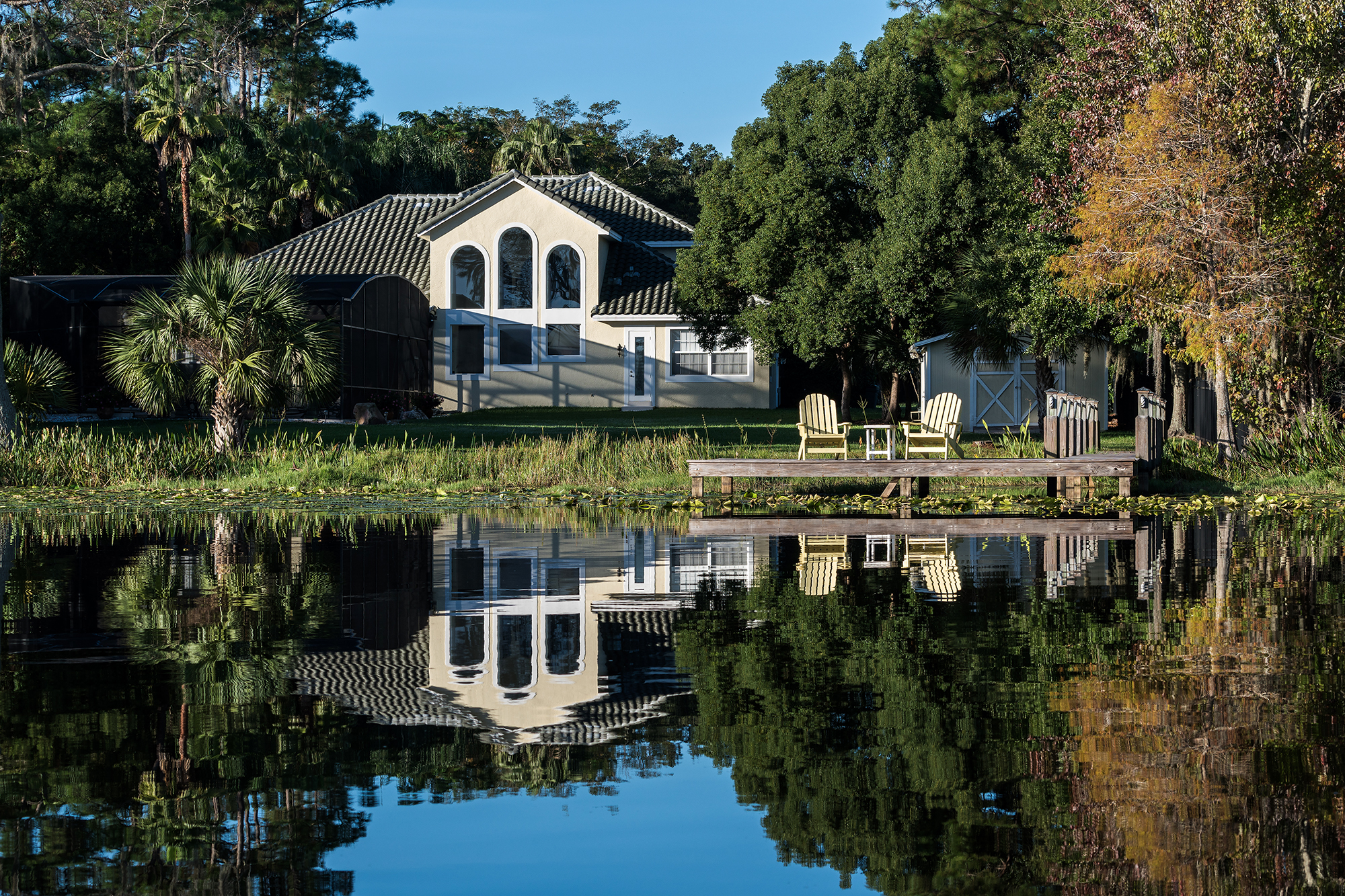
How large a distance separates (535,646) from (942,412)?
12.8 meters

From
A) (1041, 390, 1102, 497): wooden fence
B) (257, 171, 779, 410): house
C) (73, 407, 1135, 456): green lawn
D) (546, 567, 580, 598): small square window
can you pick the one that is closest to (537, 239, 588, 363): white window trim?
(257, 171, 779, 410): house

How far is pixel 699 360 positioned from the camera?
132ft

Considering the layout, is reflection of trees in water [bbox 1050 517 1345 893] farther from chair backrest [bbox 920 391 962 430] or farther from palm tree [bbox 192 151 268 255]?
palm tree [bbox 192 151 268 255]

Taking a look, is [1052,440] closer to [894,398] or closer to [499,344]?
[894,398]

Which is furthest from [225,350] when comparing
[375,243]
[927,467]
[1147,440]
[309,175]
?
[309,175]

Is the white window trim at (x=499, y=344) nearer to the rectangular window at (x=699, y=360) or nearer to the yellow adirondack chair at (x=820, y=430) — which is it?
the rectangular window at (x=699, y=360)

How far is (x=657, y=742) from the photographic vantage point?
223 inches

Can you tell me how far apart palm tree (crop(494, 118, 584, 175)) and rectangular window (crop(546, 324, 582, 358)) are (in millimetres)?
14169

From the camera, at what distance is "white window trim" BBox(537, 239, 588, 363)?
4050 cm

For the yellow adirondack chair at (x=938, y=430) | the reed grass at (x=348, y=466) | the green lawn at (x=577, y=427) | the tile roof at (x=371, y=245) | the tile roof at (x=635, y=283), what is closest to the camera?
the yellow adirondack chair at (x=938, y=430)

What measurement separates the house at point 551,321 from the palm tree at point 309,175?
10.4m

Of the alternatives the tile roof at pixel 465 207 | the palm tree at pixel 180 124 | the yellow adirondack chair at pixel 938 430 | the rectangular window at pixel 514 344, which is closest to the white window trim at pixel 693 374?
the tile roof at pixel 465 207

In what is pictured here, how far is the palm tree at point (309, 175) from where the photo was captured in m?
49.8

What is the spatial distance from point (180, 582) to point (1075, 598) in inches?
245
